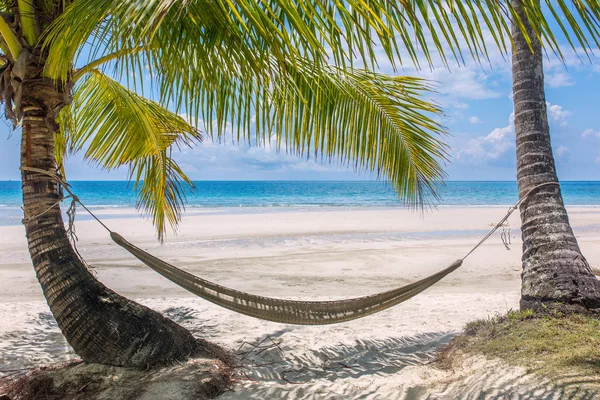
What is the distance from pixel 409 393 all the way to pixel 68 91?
2.34 metres

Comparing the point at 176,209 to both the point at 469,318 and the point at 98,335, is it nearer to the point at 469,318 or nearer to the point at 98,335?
the point at 98,335

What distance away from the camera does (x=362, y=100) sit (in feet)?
10.0

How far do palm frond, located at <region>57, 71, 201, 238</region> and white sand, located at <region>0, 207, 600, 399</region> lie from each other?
3.53 feet

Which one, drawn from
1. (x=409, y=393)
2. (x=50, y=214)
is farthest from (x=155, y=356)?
(x=409, y=393)

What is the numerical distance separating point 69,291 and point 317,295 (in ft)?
9.08

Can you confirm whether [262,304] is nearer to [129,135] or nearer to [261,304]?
[261,304]

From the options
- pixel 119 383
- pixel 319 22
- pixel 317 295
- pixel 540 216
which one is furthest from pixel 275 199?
pixel 319 22

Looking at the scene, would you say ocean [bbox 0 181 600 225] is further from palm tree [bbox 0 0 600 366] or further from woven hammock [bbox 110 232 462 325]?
woven hammock [bbox 110 232 462 325]

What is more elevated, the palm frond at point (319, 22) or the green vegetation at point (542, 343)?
the palm frond at point (319, 22)

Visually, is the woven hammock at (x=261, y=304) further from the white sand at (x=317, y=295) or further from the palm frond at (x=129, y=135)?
the palm frond at (x=129, y=135)

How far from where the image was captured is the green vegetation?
2205 mm

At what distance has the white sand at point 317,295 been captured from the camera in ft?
8.66

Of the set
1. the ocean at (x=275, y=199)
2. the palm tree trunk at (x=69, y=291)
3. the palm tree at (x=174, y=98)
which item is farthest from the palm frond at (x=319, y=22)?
the ocean at (x=275, y=199)

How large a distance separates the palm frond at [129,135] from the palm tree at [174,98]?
12 millimetres
